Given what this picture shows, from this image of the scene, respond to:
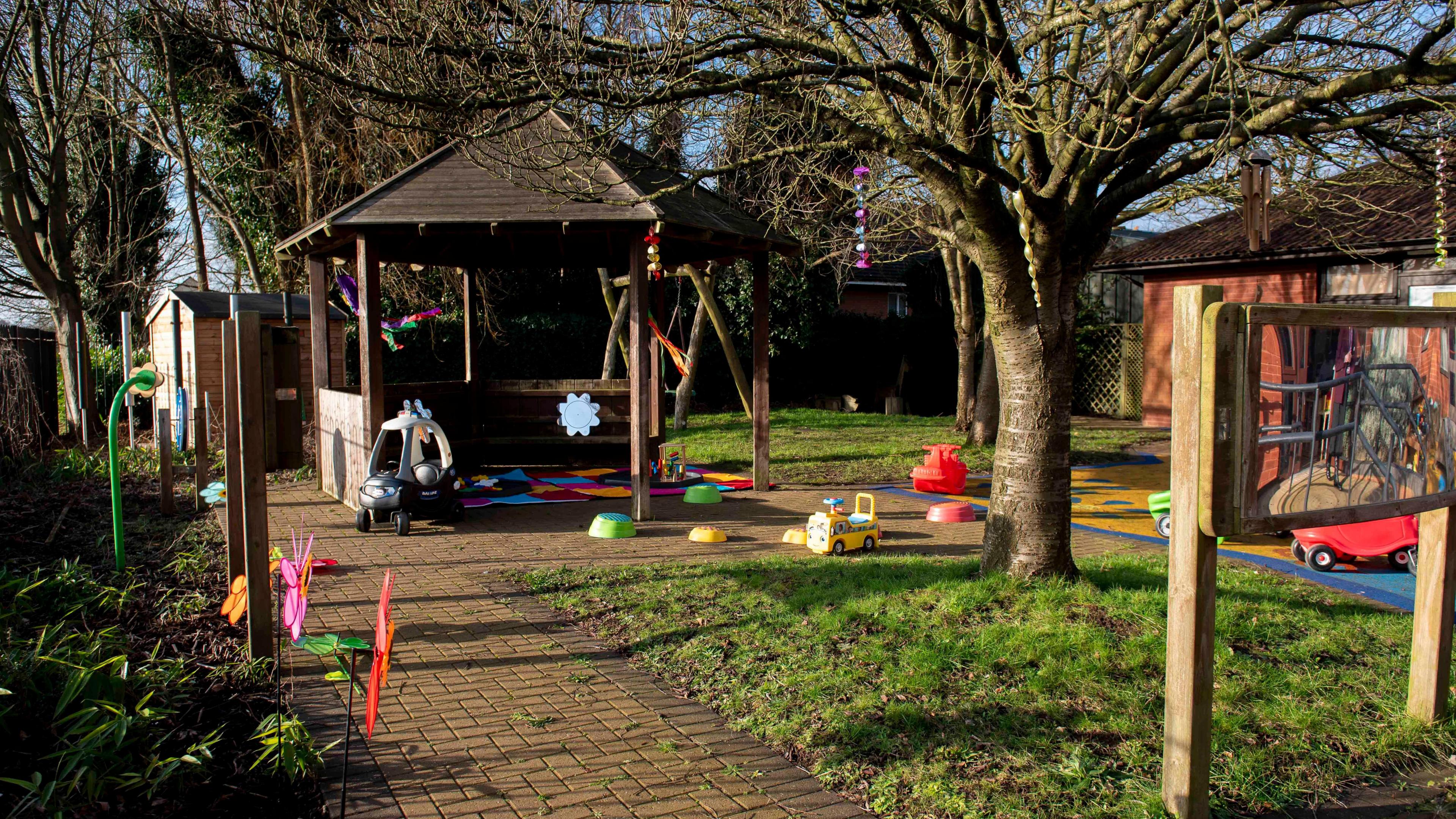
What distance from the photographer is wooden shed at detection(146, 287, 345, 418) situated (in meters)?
16.1

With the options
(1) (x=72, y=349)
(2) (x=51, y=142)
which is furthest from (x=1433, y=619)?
(2) (x=51, y=142)

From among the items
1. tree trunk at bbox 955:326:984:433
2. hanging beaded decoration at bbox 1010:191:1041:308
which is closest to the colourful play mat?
tree trunk at bbox 955:326:984:433

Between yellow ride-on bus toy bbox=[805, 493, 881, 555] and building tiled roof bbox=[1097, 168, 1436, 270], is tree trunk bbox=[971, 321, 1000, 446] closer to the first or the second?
building tiled roof bbox=[1097, 168, 1436, 270]

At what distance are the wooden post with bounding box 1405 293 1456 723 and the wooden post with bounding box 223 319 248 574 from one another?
5.74m

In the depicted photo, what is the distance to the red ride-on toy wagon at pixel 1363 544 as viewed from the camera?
7.59 m

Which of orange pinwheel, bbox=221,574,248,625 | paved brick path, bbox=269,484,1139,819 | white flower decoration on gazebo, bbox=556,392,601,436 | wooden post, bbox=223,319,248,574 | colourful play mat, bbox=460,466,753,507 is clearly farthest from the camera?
white flower decoration on gazebo, bbox=556,392,601,436

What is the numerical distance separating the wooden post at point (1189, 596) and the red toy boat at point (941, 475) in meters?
8.33

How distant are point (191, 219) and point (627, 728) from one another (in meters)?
18.8

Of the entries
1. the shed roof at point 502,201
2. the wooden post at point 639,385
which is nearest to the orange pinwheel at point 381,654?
the shed roof at point 502,201

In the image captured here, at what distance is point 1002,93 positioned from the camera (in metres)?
5.84

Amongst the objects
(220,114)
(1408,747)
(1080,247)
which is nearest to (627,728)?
(1408,747)

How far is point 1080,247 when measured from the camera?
21.1 ft

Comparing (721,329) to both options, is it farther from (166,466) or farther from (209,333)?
(209,333)

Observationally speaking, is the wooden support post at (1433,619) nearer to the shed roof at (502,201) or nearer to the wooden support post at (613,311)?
the shed roof at (502,201)
